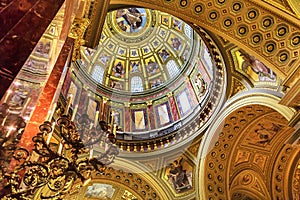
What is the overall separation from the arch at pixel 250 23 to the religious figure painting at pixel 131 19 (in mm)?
8710

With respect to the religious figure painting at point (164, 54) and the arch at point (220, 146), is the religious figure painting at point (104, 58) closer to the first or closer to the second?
the religious figure painting at point (164, 54)

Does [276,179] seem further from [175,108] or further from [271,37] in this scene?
[271,37]

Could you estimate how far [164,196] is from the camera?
37.1ft

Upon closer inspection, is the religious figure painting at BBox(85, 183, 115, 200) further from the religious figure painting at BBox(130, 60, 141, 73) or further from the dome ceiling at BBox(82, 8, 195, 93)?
the religious figure painting at BBox(130, 60, 141, 73)

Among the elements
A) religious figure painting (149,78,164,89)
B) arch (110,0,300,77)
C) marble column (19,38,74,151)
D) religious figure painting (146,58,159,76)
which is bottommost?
marble column (19,38,74,151)

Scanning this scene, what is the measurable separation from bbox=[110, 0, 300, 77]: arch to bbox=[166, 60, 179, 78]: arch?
697 centimetres

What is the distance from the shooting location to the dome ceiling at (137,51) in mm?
14289

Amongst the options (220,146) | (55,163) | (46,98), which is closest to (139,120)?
(220,146)

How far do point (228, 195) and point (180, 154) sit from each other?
Answer: 7.21 feet

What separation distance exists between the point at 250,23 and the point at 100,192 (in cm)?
958

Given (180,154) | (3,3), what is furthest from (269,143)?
(3,3)

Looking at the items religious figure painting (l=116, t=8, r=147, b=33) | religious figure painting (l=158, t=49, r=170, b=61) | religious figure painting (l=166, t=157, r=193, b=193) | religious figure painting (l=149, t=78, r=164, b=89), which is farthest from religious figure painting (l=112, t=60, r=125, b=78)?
religious figure painting (l=166, t=157, r=193, b=193)

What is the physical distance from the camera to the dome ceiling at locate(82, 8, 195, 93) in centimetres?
1429

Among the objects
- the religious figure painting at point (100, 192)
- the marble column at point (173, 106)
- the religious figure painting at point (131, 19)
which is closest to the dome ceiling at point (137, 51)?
the religious figure painting at point (131, 19)
